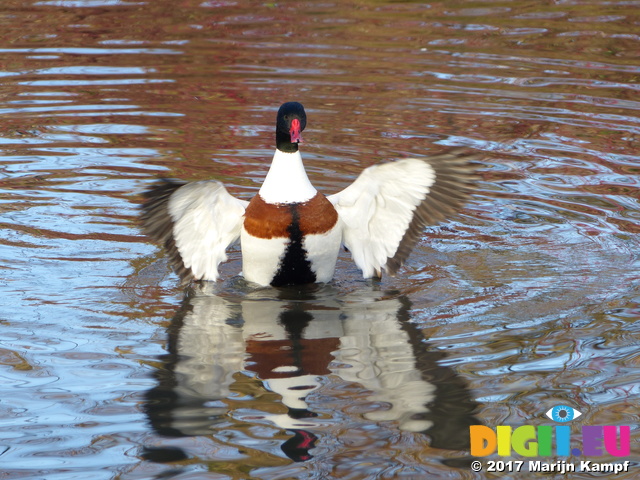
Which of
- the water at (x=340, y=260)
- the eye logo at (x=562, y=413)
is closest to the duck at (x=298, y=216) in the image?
the water at (x=340, y=260)

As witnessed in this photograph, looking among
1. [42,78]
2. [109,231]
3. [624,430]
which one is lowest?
[624,430]

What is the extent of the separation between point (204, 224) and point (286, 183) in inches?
25.5

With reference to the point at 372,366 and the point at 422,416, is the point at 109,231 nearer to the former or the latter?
the point at 372,366

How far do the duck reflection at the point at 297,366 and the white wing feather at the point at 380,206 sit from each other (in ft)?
1.04

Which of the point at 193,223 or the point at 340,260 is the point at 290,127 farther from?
the point at 340,260

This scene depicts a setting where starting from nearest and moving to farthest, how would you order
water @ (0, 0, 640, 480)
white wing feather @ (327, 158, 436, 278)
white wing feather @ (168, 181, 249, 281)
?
1. water @ (0, 0, 640, 480)
2. white wing feather @ (168, 181, 249, 281)
3. white wing feather @ (327, 158, 436, 278)

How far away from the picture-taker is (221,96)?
1020cm

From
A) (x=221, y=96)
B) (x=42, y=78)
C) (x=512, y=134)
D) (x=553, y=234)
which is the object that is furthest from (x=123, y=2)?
(x=553, y=234)

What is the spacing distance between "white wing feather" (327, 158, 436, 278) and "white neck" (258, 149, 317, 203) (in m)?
0.32

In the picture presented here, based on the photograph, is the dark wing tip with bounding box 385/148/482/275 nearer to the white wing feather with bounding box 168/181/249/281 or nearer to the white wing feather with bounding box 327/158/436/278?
the white wing feather with bounding box 327/158/436/278

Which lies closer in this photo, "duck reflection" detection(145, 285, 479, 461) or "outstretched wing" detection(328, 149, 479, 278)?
"duck reflection" detection(145, 285, 479, 461)

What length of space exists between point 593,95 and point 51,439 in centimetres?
740

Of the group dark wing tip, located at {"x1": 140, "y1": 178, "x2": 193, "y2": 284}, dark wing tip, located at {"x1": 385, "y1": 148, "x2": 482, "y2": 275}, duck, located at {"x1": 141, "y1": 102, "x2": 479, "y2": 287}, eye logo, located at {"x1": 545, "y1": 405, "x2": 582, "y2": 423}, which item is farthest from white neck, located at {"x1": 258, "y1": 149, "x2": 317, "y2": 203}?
eye logo, located at {"x1": 545, "y1": 405, "x2": 582, "y2": 423}

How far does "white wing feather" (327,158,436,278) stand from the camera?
19.4 ft
